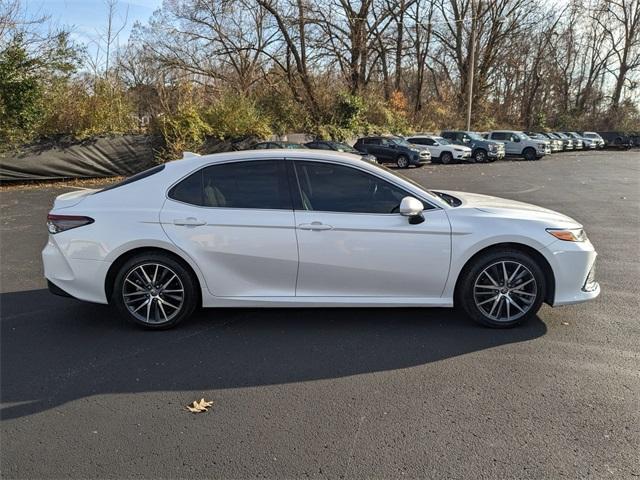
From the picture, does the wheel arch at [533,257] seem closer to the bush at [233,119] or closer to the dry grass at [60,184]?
the dry grass at [60,184]

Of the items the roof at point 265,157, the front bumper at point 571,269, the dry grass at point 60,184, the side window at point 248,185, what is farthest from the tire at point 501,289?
the dry grass at point 60,184

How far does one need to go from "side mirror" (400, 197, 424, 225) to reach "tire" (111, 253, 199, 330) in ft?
6.07

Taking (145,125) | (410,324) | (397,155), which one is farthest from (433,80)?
(410,324)

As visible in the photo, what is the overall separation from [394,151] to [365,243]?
21.4 m

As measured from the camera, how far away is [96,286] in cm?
407

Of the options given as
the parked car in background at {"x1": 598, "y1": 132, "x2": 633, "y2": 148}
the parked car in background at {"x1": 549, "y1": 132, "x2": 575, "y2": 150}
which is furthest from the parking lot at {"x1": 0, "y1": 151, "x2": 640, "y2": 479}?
the parked car in background at {"x1": 598, "y1": 132, "x2": 633, "y2": 148}

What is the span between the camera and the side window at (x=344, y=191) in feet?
13.1

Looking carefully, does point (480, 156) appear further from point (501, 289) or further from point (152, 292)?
point (152, 292)

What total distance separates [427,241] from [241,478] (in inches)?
91.3

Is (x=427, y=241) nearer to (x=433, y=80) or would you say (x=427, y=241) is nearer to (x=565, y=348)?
(x=565, y=348)

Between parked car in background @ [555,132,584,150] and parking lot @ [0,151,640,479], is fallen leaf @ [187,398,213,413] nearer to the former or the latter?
parking lot @ [0,151,640,479]

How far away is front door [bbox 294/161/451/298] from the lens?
3918mm

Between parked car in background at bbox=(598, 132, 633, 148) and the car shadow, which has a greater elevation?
parked car in background at bbox=(598, 132, 633, 148)

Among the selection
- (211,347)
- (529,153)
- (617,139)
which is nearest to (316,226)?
(211,347)
